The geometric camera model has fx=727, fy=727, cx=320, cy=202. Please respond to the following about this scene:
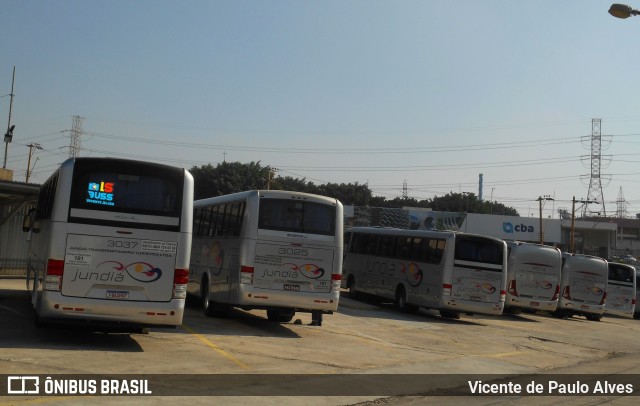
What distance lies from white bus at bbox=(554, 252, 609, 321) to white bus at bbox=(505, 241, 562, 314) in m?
2.80

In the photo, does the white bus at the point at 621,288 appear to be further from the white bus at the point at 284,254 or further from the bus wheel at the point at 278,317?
the white bus at the point at 284,254

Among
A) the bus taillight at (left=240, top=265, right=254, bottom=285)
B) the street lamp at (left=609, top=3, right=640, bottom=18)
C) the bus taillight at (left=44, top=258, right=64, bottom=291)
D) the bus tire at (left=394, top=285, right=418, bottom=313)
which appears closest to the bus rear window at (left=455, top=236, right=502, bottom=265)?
the bus tire at (left=394, top=285, right=418, bottom=313)

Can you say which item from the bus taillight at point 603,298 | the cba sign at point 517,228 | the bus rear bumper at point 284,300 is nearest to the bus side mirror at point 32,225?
the bus rear bumper at point 284,300

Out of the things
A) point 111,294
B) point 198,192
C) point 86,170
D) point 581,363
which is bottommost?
point 581,363

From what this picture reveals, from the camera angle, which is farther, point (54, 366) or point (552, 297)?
point (552, 297)

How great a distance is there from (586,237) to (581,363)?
77459mm

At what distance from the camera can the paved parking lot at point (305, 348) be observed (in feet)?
38.5

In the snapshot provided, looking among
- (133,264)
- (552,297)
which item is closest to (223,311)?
(133,264)

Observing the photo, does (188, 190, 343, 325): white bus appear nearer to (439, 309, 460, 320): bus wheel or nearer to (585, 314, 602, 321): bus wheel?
(439, 309, 460, 320): bus wheel

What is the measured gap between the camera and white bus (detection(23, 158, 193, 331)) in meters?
12.5

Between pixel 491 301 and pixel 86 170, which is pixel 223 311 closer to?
pixel 86 170

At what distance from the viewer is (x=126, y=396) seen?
9.41 meters

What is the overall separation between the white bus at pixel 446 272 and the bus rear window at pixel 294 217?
26.9 feet

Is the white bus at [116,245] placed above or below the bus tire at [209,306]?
above
